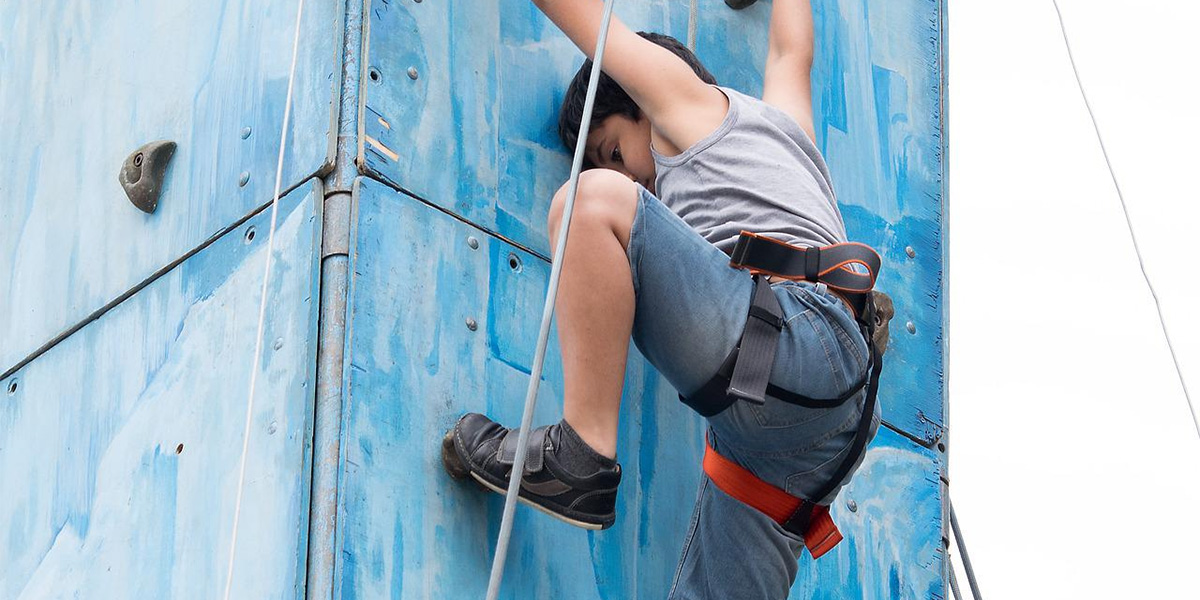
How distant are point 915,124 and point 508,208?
1614 mm

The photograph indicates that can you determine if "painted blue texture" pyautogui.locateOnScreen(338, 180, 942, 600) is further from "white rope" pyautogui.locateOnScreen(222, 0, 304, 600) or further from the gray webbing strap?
the gray webbing strap

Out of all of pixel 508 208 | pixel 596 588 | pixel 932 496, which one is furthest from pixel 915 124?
pixel 596 588

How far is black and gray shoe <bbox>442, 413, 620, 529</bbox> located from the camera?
9.79 feet

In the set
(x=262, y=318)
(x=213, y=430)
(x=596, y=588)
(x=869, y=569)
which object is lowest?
(x=869, y=569)

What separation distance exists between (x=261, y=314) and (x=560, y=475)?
0.72m

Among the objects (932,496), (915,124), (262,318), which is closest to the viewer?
(262,318)

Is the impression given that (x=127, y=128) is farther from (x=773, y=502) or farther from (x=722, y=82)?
(x=773, y=502)

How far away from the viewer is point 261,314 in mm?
3203

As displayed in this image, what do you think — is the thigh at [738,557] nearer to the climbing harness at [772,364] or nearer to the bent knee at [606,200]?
the climbing harness at [772,364]

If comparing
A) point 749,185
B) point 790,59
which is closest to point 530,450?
point 749,185

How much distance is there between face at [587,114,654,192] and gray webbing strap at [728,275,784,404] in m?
0.67

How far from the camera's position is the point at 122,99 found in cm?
397

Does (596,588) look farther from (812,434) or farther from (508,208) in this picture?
(508,208)

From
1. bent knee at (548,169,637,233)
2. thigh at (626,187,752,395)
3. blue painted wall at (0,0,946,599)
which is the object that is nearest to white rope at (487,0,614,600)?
bent knee at (548,169,637,233)
